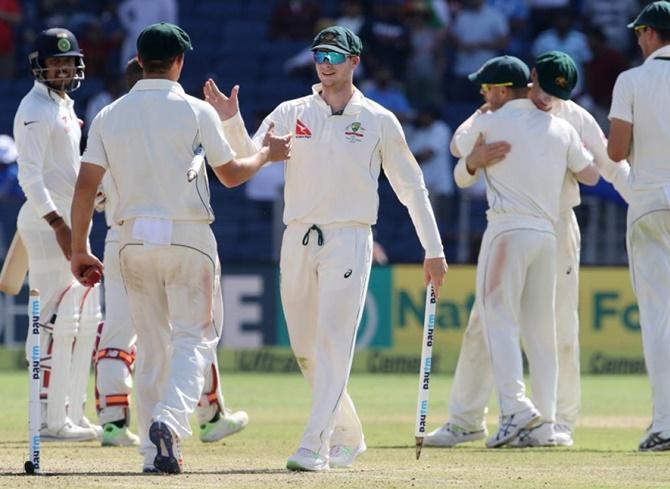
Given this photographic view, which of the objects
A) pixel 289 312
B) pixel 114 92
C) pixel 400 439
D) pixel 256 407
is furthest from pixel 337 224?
pixel 114 92

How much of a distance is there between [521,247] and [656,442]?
148 cm

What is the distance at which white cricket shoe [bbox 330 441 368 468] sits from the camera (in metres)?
9.41

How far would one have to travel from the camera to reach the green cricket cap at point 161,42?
8.77 meters

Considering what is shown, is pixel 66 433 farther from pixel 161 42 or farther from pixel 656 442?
pixel 656 442

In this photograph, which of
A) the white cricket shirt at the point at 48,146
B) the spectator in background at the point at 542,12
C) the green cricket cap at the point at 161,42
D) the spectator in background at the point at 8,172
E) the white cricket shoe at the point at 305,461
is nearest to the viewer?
the green cricket cap at the point at 161,42

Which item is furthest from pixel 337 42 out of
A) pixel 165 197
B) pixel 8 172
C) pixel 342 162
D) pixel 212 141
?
pixel 8 172

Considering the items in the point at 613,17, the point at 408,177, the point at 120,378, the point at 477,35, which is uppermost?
the point at 613,17

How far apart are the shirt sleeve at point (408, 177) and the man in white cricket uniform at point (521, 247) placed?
67.4 inches

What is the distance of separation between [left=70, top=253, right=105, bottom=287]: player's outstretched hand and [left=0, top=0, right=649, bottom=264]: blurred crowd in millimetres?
13737

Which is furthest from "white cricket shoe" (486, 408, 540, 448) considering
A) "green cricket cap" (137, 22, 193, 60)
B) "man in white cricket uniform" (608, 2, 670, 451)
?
"green cricket cap" (137, 22, 193, 60)

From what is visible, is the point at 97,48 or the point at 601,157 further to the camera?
the point at 97,48

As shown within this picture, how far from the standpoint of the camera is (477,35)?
24.0 metres

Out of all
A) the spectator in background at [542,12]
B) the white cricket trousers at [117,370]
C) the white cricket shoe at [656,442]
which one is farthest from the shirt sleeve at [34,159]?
the spectator in background at [542,12]

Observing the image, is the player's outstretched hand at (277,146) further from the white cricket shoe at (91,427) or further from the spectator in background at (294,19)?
the spectator in background at (294,19)
